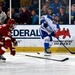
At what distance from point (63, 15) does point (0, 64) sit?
3.96 meters

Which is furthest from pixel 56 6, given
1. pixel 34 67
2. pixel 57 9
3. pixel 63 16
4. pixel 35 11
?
pixel 34 67

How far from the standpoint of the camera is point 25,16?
13.3 meters

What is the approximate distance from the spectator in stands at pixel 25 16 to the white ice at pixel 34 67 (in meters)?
1.92

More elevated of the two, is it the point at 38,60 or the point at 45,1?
the point at 45,1

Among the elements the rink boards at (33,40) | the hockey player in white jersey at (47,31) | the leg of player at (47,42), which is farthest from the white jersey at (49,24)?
the rink boards at (33,40)

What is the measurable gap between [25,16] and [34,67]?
423 cm

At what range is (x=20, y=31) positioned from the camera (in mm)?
13094

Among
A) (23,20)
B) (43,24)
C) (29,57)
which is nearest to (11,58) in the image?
(29,57)

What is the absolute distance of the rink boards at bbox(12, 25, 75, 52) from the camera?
12.9 metres

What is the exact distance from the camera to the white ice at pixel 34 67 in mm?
8375

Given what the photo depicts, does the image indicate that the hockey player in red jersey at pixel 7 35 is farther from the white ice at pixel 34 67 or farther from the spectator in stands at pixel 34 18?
the spectator in stands at pixel 34 18

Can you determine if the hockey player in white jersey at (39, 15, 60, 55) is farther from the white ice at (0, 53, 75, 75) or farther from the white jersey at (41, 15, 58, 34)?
the white ice at (0, 53, 75, 75)

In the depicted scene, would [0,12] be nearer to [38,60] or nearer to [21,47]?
[21,47]

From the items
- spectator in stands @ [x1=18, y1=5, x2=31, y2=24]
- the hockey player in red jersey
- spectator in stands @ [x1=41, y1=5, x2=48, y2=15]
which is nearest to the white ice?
the hockey player in red jersey
